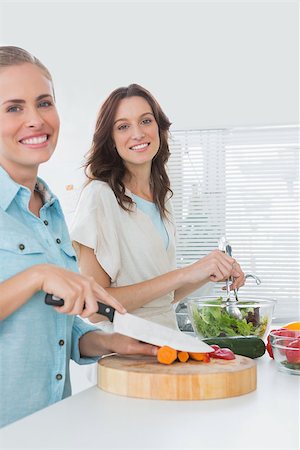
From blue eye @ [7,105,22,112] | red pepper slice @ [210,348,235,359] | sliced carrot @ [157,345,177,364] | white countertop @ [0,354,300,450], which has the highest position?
blue eye @ [7,105,22,112]

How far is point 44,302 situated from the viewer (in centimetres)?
153

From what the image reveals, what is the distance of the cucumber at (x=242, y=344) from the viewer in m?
1.81

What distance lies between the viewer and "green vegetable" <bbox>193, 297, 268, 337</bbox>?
6.39 feet

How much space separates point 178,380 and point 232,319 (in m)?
0.56

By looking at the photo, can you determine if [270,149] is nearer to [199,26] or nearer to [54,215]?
[199,26]

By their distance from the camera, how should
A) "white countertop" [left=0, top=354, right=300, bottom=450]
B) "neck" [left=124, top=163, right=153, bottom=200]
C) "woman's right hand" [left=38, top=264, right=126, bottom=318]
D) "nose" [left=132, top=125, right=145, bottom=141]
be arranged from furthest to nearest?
"neck" [left=124, top=163, right=153, bottom=200]
"nose" [left=132, top=125, right=145, bottom=141]
"woman's right hand" [left=38, top=264, right=126, bottom=318]
"white countertop" [left=0, top=354, right=300, bottom=450]

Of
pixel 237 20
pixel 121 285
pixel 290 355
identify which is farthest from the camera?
pixel 237 20

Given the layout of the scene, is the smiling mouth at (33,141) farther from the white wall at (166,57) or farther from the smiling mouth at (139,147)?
the white wall at (166,57)

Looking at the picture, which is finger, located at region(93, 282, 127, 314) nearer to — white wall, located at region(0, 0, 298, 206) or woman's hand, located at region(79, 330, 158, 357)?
woman's hand, located at region(79, 330, 158, 357)

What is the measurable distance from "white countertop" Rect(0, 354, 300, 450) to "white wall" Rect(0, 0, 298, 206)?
2714 mm

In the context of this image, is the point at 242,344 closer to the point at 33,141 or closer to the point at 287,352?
the point at 287,352

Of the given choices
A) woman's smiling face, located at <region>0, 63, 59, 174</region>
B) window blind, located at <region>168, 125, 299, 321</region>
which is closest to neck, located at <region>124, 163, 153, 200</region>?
woman's smiling face, located at <region>0, 63, 59, 174</region>

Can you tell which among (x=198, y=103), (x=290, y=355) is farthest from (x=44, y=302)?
(x=198, y=103)

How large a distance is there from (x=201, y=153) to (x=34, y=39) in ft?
4.21
